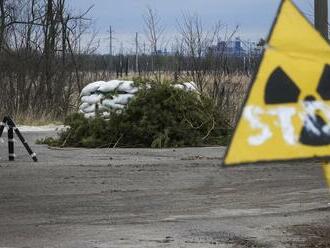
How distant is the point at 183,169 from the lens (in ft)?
50.3

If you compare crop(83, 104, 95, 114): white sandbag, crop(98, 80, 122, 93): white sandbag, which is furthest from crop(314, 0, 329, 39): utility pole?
crop(83, 104, 95, 114): white sandbag

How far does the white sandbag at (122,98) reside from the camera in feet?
72.9

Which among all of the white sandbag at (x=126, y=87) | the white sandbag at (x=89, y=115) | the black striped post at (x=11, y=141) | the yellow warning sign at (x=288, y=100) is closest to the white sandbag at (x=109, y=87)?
the white sandbag at (x=126, y=87)

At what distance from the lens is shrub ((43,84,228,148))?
70.3ft

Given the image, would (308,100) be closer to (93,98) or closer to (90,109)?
(90,109)

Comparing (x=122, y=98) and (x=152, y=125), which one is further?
(x=122, y=98)

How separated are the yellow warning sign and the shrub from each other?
15.6 meters

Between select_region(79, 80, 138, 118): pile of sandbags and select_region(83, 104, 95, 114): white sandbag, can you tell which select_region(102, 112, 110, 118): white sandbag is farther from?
select_region(83, 104, 95, 114): white sandbag

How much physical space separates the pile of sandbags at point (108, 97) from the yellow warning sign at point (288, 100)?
16683 millimetres

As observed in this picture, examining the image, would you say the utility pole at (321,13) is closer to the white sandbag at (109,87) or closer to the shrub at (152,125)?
the shrub at (152,125)

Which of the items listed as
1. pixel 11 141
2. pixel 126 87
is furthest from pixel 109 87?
pixel 11 141

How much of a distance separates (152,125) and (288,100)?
1604cm

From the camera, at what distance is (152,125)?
2144cm

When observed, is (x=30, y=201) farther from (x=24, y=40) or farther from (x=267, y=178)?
(x=24, y=40)
